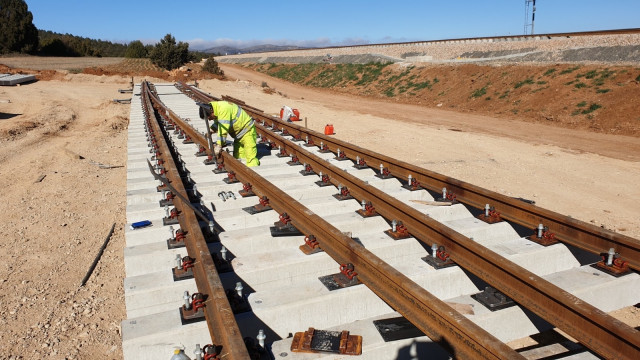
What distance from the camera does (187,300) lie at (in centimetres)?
302

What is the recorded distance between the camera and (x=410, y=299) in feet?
9.84

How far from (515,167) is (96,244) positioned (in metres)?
8.27

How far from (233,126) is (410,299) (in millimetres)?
5139

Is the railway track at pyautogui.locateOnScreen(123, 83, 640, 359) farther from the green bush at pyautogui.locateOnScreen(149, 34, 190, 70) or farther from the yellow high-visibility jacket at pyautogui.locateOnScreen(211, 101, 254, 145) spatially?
the green bush at pyautogui.locateOnScreen(149, 34, 190, 70)

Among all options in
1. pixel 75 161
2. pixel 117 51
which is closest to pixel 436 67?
pixel 75 161

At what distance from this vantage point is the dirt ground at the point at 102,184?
397 centimetres

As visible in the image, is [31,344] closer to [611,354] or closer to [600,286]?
[611,354]

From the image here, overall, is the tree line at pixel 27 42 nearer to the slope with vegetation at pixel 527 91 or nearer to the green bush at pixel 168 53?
the green bush at pixel 168 53

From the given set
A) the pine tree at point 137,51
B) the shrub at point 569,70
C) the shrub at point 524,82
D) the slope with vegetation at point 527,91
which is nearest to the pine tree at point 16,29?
the pine tree at point 137,51

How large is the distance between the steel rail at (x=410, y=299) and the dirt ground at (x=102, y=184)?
1911mm

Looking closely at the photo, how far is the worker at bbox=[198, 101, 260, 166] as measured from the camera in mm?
7238

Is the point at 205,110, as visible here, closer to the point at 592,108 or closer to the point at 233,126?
the point at 233,126

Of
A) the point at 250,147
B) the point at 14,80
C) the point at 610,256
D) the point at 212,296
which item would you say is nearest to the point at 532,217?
the point at 610,256

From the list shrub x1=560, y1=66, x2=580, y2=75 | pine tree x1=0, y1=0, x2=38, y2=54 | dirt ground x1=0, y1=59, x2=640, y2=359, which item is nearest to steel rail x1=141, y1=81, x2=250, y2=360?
dirt ground x1=0, y1=59, x2=640, y2=359
